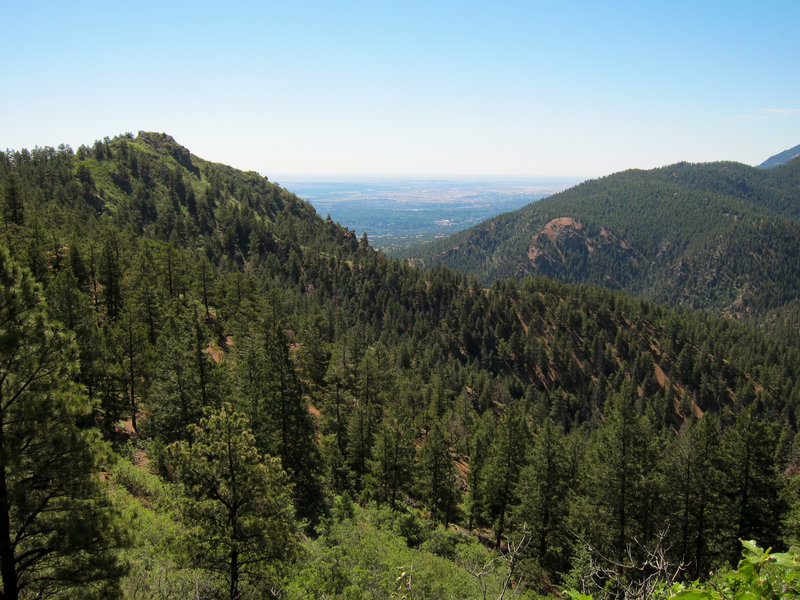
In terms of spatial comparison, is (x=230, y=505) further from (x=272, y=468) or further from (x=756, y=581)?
(x=756, y=581)

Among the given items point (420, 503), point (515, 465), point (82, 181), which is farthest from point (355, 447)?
point (82, 181)

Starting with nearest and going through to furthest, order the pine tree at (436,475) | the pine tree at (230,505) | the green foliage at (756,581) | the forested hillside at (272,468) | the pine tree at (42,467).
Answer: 1. the green foliage at (756,581)
2. the pine tree at (42,467)
3. the forested hillside at (272,468)
4. the pine tree at (230,505)
5. the pine tree at (436,475)

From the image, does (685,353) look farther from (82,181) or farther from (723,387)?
(82,181)

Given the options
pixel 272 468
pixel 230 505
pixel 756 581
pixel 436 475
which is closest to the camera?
pixel 756 581

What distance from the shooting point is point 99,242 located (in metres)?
61.0

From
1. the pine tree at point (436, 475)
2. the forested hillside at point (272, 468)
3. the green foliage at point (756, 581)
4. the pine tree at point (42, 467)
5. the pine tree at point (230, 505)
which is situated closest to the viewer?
the green foliage at point (756, 581)

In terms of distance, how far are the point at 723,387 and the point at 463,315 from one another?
83.1 meters

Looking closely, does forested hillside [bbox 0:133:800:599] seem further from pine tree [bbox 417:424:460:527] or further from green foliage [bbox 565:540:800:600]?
green foliage [bbox 565:540:800:600]

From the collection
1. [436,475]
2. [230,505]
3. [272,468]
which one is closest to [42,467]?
[230,505]

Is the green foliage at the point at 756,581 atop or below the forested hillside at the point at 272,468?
atop

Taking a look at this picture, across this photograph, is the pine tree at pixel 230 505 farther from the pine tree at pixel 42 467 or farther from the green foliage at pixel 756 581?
the green foliage at pixel 756 581

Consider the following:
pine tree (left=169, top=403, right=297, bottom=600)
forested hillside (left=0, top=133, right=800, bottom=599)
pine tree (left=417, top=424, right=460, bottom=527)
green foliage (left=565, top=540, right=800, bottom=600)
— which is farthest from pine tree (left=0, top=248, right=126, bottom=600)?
pine tree (left=417, top=424, right=460, bottom=527)

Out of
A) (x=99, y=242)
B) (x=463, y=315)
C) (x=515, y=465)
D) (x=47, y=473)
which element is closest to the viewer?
(x=47, y=473)

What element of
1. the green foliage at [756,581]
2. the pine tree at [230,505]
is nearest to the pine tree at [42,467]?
the pine tree at [230,505]
